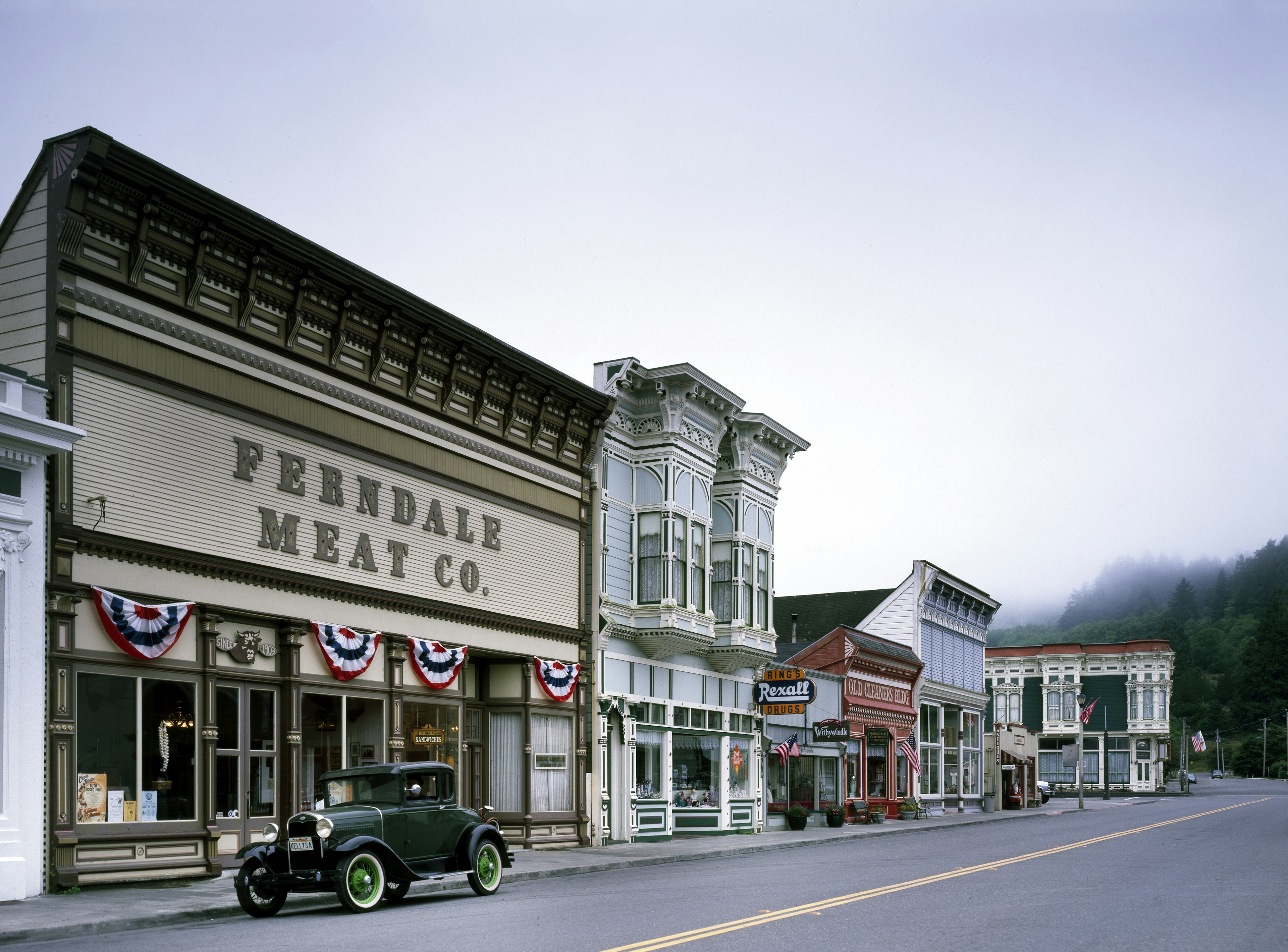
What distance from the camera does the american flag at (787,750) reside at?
137 feet

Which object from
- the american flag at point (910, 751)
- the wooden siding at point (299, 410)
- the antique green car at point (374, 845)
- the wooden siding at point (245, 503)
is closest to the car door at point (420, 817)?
the antique green car at point (374, 845)

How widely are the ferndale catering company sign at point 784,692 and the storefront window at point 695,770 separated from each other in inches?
96.3

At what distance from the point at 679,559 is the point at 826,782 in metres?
16.4

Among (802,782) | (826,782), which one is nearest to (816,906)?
(802,782)

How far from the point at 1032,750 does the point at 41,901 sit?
71140 millimetres

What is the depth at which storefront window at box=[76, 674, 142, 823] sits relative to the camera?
17266 millimetres

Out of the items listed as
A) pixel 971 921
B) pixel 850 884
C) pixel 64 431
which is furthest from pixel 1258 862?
pixel 64 431

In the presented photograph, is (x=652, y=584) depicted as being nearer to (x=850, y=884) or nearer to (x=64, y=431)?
(x=850, y=884)

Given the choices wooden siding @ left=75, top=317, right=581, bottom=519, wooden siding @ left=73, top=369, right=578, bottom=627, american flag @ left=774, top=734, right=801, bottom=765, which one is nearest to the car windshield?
wooden siding @ left=73, top=369, right=578, bottom=627

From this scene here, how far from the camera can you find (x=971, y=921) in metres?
14.1

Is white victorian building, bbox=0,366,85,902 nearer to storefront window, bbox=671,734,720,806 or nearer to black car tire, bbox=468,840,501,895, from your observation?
black car tire, bbox=468,840,501,895

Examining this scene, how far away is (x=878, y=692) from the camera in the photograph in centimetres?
Result: 5106

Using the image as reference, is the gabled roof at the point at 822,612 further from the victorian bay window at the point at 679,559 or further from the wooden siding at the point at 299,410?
the wooden siding at the point at 299,410

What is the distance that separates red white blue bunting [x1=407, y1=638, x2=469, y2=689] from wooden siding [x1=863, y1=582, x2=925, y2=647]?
1392 inches
